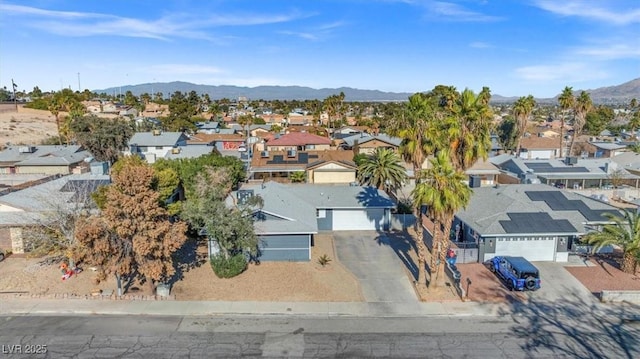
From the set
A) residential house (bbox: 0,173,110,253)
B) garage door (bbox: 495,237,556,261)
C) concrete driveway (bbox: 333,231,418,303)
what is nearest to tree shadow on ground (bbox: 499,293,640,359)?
garage door (bbox: 495,237,556,261)

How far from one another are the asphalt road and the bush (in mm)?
4602

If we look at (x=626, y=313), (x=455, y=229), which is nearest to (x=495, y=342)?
(x=626, y=313)

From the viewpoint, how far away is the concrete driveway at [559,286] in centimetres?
2414

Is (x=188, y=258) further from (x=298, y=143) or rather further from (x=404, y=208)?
(x=298, y=143)

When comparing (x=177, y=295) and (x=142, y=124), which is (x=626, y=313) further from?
(x=142, y=124)

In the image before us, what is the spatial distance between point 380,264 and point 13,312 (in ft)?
67.6

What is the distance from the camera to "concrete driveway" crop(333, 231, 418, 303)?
950 inches

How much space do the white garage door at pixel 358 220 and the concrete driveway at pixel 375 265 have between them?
616 millimetres

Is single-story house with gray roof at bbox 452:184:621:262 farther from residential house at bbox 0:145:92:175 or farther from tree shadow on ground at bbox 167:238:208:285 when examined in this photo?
residential house at bbox 0:145:92:175

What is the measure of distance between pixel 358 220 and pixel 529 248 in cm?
1291

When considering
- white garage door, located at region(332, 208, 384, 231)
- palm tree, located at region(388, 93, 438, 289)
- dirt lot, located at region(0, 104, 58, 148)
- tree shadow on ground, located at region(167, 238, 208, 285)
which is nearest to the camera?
palm tree, located at region(388, 93, 438, 289)

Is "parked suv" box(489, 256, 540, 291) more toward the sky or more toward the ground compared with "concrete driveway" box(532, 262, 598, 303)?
more toward the sky

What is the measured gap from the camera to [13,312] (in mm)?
21531

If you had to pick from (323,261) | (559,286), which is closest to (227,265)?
(323,261)
